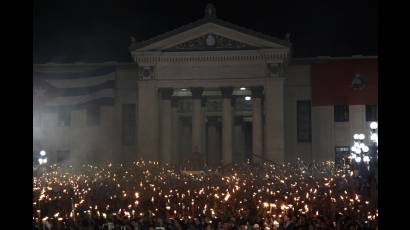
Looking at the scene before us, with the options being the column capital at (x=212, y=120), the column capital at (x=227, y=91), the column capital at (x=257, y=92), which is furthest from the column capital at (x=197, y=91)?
the column capital at (x=212, y=120)

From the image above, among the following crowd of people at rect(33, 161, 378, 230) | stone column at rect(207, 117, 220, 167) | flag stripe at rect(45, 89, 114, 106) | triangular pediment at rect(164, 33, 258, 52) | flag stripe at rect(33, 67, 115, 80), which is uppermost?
triangular pediment at rect(164, 33, 258, 52)

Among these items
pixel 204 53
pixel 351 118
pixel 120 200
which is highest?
pixel 204 53

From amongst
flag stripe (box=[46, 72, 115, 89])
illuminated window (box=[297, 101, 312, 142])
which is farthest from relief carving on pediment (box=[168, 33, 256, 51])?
illuminated window (box=[297, 101, 312, 142])

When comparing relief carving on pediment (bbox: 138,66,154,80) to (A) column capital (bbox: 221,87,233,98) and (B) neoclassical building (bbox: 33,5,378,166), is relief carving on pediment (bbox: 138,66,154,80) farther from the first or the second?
(A) column capital (bbox: 221,87,233,98)

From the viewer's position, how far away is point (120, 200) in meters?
22.7

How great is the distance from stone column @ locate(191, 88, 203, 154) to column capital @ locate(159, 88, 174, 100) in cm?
198

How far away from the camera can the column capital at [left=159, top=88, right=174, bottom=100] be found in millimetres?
49656

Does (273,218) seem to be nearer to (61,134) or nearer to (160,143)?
(160,143)

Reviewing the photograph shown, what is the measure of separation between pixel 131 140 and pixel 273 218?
37131 mm

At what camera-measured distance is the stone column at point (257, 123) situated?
1938 inches

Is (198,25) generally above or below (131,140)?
above

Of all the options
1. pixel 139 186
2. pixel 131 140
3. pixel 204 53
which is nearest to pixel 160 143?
pixel 131 140

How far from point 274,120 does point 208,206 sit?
28.9 meters

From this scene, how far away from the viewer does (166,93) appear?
50312 mm
